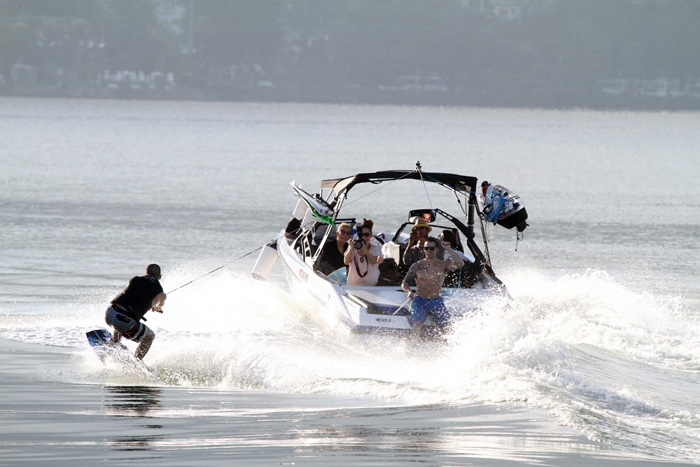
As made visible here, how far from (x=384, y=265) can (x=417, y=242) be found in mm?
628

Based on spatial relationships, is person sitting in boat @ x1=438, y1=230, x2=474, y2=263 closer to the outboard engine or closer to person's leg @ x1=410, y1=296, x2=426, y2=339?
the outboard engine

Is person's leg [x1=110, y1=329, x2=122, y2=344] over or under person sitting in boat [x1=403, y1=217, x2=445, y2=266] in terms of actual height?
under

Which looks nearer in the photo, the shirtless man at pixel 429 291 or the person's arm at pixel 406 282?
the shirtless man at pixel 429 291

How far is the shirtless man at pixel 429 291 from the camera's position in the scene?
49.3 feet

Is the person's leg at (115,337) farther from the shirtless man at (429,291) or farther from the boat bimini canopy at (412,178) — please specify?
the boat bimini canopy at (412,178)

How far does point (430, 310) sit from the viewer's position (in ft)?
49.4

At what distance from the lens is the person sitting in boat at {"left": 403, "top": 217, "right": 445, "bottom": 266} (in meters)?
17.2

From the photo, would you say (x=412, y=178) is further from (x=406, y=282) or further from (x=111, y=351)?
(x=111, y=351)

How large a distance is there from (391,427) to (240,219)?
24.1m

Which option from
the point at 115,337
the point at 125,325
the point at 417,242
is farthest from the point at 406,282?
the point at 115,337

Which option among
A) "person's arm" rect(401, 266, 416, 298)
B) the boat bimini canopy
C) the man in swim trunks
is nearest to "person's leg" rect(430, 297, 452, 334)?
"person's arm" rect(401, 266, 416, 298)

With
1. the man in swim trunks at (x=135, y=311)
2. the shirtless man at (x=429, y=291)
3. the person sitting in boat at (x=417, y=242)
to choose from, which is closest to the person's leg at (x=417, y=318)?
the shirtless man at (x=429, y=291)

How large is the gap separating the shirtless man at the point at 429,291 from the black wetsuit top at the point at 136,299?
9.96ft

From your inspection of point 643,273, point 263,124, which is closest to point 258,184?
point 643,273
